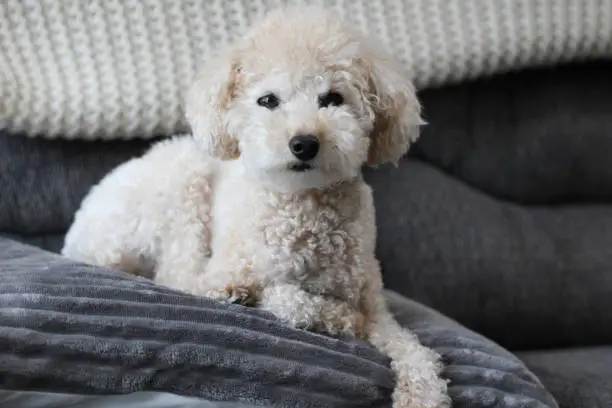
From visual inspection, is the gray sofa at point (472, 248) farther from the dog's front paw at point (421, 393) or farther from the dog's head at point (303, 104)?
the dog's head at point (303, 104)

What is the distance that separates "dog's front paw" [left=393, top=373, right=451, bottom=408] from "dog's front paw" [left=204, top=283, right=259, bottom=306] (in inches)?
9.5

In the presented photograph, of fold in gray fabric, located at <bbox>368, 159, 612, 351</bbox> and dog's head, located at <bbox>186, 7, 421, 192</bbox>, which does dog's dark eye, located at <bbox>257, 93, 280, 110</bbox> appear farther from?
fold in gray fabric, located at <bbox>368, 159, 612, 351</bbox>

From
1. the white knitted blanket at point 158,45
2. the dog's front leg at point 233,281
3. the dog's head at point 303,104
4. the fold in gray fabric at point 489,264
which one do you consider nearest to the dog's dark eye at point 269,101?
the dog's head at point 303,104

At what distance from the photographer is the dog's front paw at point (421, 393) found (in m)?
1.00

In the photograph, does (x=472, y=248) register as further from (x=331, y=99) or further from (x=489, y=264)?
(x=331, y=99)

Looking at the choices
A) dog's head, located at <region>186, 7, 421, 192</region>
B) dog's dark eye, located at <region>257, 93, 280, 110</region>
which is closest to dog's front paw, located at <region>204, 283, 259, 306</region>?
dog's head, located at <region>186, 7, 421, 192</region>

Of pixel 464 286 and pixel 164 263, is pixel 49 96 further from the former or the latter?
pixel 464 286

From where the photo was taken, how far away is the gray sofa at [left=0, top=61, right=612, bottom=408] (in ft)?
3.33

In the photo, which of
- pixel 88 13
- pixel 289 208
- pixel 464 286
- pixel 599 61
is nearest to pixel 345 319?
pixel 289 208

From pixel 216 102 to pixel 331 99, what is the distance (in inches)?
6.5

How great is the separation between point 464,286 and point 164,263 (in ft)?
1.97

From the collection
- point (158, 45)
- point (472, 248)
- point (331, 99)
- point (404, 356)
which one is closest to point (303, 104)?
point (331, 99)

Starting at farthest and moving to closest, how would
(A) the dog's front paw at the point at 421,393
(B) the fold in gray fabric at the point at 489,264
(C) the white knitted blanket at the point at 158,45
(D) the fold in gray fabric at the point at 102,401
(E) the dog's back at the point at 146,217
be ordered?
1. (B) the fold in gray fabric at the point at 489,264
2. (C) the white knitted blanket at the point at 158,45
3. (E) the dog's back at the point at 146,217
4. (A) the dog's front paw at the point at 421,393
5. (D) the fold in gray fabric at the point at 102,401

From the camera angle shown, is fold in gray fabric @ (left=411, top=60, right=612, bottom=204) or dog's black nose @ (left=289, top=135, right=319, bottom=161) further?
fold in gray fabric @ (left=411, top=60, right=612, bottom=204)
